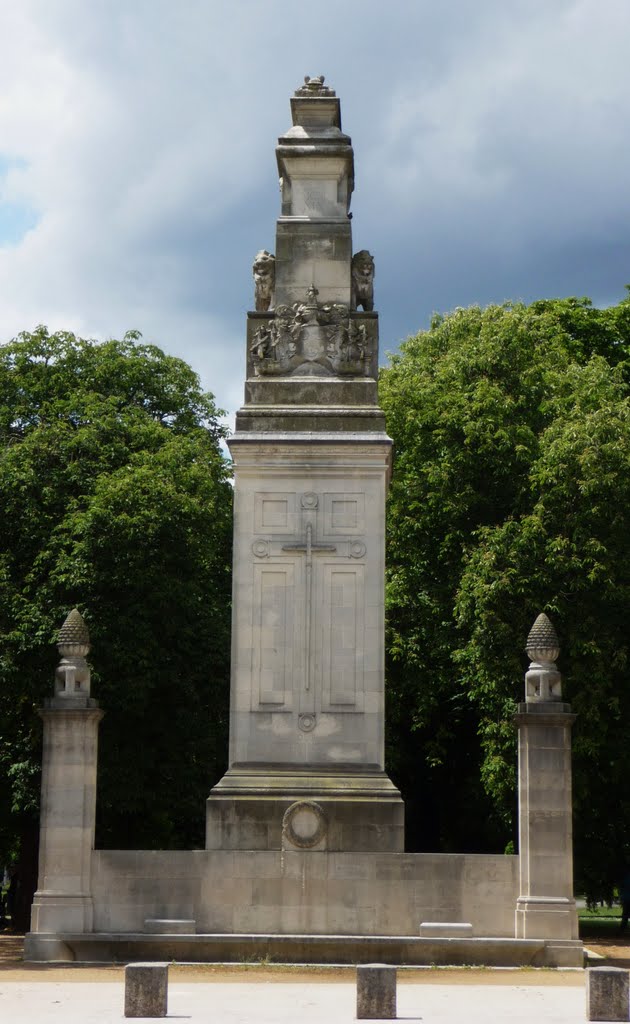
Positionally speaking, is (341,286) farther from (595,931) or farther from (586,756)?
(595,931)

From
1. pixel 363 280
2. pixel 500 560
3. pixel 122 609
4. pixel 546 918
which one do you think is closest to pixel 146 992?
pixel 546 918

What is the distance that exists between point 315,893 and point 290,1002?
15.9 feet

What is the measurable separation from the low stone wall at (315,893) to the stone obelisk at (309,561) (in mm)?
374

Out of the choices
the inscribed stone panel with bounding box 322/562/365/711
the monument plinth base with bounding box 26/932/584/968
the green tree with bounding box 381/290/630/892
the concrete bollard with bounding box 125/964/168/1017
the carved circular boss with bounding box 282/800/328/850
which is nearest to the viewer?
the concrete bollard with bounding box 125/964/168/1017

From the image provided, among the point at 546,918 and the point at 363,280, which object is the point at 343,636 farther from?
the point at 363,280

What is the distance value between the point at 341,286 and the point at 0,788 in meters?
15.3

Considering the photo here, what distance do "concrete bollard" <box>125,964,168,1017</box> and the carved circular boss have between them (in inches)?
255

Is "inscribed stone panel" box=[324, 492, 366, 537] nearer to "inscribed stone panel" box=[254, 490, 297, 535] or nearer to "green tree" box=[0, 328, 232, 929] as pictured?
"inscribed stone panel" box=[254, 490, 297, 535]

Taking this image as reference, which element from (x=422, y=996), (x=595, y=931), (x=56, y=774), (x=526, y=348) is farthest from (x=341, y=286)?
(x=595, y=931)

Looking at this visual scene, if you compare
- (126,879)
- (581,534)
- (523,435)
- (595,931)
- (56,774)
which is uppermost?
(523,435)

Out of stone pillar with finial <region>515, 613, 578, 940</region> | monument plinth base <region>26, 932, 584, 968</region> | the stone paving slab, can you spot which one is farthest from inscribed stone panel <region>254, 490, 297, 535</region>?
the stone paving slab

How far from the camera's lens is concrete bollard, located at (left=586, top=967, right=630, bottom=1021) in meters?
15.3

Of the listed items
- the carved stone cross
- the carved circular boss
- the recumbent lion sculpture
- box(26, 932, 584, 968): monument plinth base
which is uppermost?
the recumbent lion sculpture

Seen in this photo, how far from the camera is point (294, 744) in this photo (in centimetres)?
2250
